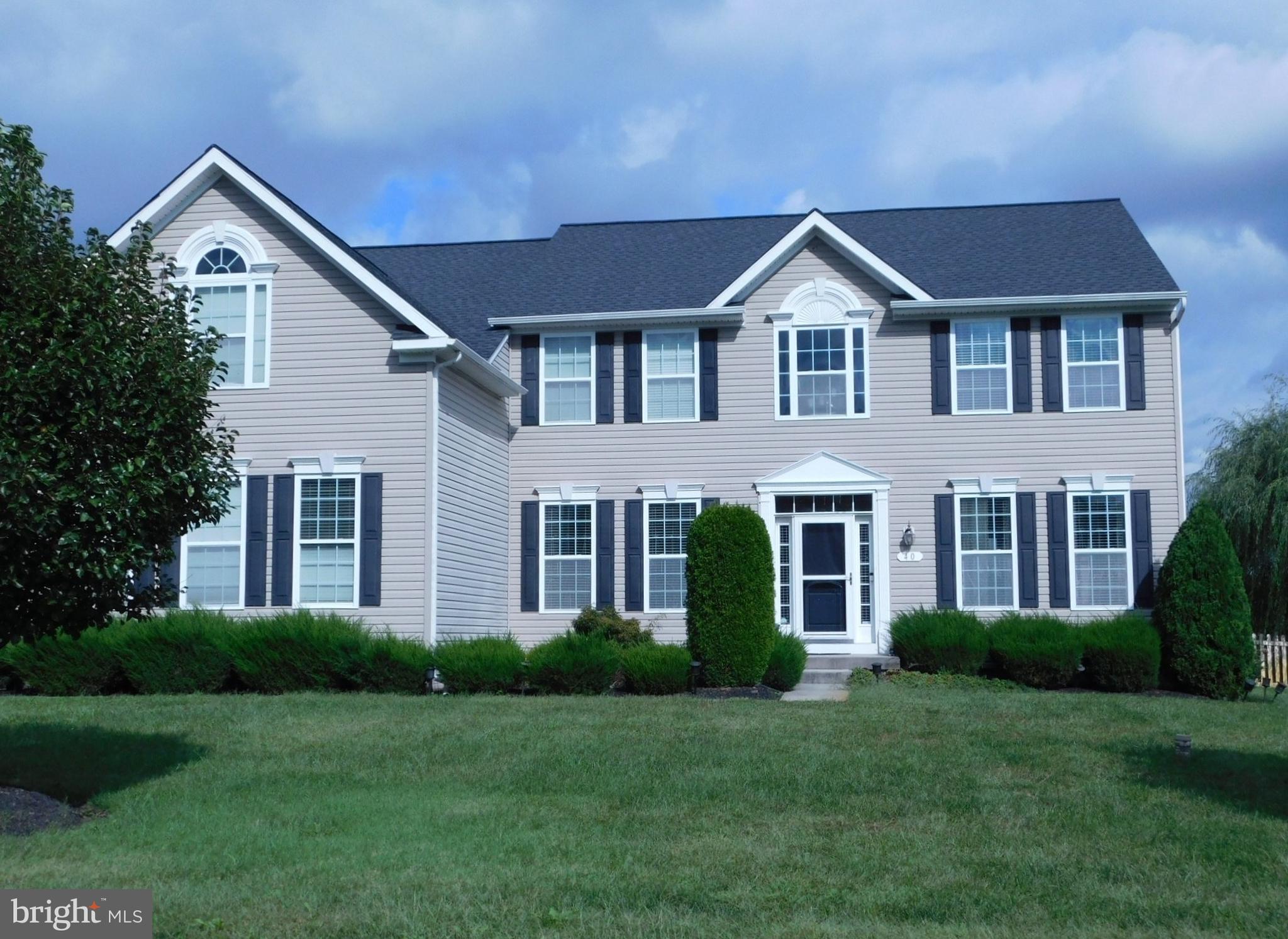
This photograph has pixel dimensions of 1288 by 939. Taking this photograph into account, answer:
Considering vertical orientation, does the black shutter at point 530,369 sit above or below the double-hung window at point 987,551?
above

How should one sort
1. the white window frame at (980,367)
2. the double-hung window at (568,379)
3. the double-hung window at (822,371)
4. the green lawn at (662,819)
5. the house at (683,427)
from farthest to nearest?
1. the double-hung window at (568,379)
2. the double-hung window at (822,371)
3. the white window frame at (980,367)
4. the house at (683,427)
5. the green lawn at (662,819)

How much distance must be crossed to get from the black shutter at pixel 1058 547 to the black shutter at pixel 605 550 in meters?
6.36

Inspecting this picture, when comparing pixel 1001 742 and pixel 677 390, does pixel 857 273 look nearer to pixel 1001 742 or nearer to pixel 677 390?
pixel 677 390

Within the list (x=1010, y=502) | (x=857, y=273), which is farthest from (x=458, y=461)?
(x=1010, y=502)

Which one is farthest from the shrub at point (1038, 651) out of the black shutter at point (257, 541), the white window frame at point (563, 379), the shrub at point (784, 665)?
the black shutter at point (257, 541)

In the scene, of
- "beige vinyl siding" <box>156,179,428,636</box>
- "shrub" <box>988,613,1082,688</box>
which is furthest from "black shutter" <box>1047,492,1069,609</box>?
"beige vinyl siding" <box>156,179,428,636</box>

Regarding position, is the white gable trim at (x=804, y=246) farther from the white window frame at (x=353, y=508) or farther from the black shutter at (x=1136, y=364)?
the white window frame at (x=353, y=508)

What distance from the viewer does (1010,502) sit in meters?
19.0

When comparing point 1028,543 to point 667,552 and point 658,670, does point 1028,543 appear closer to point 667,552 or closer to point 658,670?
point 667,552

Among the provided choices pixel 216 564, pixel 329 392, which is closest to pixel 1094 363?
pixel 329 392

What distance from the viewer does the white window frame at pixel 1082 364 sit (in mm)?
18969

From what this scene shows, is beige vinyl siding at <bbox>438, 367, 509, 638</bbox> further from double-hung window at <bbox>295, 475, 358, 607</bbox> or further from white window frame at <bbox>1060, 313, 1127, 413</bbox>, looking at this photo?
white window frame at <bbox>1060, 313, 1127, 413</bbox>

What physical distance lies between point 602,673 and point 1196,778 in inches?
288

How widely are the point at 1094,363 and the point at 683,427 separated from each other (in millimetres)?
6103
